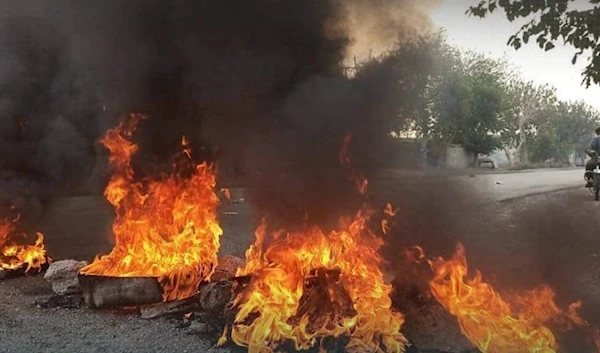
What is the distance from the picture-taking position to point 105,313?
5.69m

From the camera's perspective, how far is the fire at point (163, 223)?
6.13m

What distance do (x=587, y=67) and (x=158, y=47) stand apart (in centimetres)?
583

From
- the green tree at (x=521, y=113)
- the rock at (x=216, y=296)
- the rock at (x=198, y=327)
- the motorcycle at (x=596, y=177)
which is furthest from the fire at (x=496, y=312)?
the green tree at (x=521, y=113)

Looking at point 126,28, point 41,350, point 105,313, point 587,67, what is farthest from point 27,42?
point 587,67

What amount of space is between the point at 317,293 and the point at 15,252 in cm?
496

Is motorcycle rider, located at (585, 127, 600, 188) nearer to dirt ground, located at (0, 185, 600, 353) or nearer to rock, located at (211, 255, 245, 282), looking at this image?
dirt ground, located at (0, 185, 600, 353)

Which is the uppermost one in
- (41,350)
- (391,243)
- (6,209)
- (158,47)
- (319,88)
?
(158,47)

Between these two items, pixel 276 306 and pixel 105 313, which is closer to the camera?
pixel 276 306

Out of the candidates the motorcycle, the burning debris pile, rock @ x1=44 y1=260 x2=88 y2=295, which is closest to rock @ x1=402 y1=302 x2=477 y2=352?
rock @ x1=44 y1=260 x2=88 y2=295

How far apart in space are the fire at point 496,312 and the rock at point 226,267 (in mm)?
2674

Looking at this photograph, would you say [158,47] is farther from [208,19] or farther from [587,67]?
[587,67]

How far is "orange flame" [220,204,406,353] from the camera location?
4574 millimetres

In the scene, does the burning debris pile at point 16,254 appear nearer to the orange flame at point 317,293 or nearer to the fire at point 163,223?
the fire at point 163,223

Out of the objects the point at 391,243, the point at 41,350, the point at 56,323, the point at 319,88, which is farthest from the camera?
the point at 391,243
